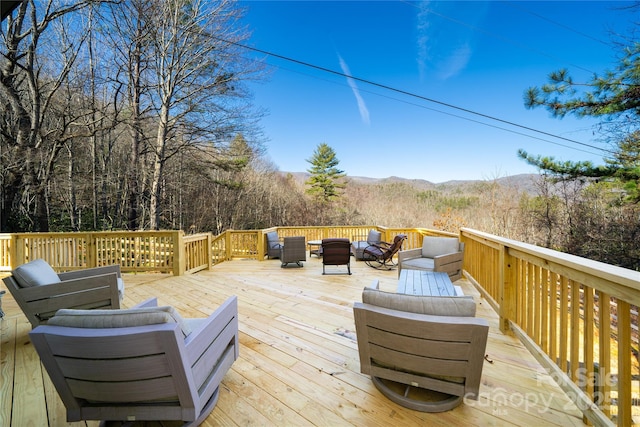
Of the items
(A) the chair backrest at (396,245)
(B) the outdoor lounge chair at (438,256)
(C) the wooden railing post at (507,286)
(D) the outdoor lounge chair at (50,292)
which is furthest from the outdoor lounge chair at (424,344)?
(A) the chair backrest at (396,245)

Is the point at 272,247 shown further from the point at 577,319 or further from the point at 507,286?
the point at 577,319

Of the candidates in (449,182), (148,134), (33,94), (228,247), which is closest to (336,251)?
(228,247)

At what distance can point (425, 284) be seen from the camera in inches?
111

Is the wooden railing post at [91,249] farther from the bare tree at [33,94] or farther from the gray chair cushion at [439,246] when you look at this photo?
the gray chair cushion at [439,246]

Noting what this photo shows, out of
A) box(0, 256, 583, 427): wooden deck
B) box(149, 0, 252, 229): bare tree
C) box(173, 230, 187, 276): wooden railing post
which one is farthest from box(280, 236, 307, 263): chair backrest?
box(149, 0, 252, 229): bare tree

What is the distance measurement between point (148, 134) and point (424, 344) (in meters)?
10.8

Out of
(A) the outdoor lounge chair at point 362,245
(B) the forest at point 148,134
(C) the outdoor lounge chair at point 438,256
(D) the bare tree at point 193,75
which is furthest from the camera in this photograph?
(D) the bare tree at point 193,75

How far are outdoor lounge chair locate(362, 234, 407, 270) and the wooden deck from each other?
208 cm

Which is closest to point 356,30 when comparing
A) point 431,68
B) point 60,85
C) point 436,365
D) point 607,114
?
point 431,68

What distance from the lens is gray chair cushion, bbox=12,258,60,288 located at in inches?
90.3

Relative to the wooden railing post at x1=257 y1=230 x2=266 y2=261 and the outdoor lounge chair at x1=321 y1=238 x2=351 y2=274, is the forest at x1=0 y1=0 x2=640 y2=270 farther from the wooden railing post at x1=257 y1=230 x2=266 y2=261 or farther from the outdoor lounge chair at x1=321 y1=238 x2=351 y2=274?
the outdoor lounge chair at x1=321 y1=238 x2=351 y2=274

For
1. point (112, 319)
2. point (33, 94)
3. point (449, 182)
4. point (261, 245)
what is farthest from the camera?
point (449, 182)

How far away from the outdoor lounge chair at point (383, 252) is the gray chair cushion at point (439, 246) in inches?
31.3

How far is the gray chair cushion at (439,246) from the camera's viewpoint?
4.19 metres
